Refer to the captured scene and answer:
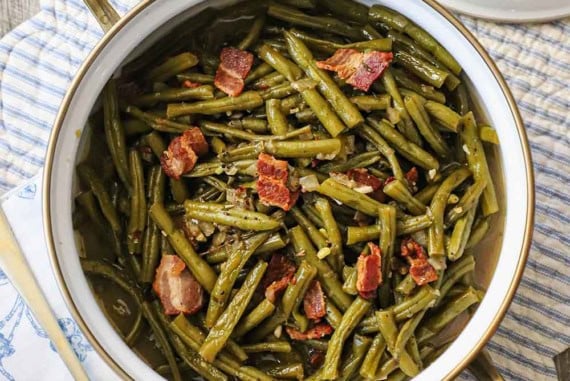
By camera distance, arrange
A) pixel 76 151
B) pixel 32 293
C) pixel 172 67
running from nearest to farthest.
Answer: pixel 76 151
pixel 172 67
pixel 32 293

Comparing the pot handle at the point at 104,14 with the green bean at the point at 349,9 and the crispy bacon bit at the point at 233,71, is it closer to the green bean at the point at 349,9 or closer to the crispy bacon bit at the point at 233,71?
the crispy bacon bit at the point at 233,71

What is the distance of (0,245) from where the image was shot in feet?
5.93

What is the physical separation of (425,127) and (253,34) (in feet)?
1.40

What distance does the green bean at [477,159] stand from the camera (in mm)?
1549

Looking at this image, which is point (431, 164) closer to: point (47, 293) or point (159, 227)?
point (159, 227)

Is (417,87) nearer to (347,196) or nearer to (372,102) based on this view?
(372,102)

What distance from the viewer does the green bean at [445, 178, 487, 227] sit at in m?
1.54

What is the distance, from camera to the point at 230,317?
1.56 meters

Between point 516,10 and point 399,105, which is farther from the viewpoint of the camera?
point 516,10

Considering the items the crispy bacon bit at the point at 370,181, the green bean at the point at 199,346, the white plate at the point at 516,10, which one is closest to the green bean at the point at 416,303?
the crispy bacon bit at the point at 370,181

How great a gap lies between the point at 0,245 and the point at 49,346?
0.91 feet

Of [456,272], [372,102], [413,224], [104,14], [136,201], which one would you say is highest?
[104,14]

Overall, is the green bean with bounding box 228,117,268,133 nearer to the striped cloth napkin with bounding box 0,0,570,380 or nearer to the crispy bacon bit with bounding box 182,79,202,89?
the crispy bacon bit with bounding box 182,79,202,89

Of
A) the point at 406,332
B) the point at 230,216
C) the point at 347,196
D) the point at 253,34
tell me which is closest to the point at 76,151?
the point at 230,216
